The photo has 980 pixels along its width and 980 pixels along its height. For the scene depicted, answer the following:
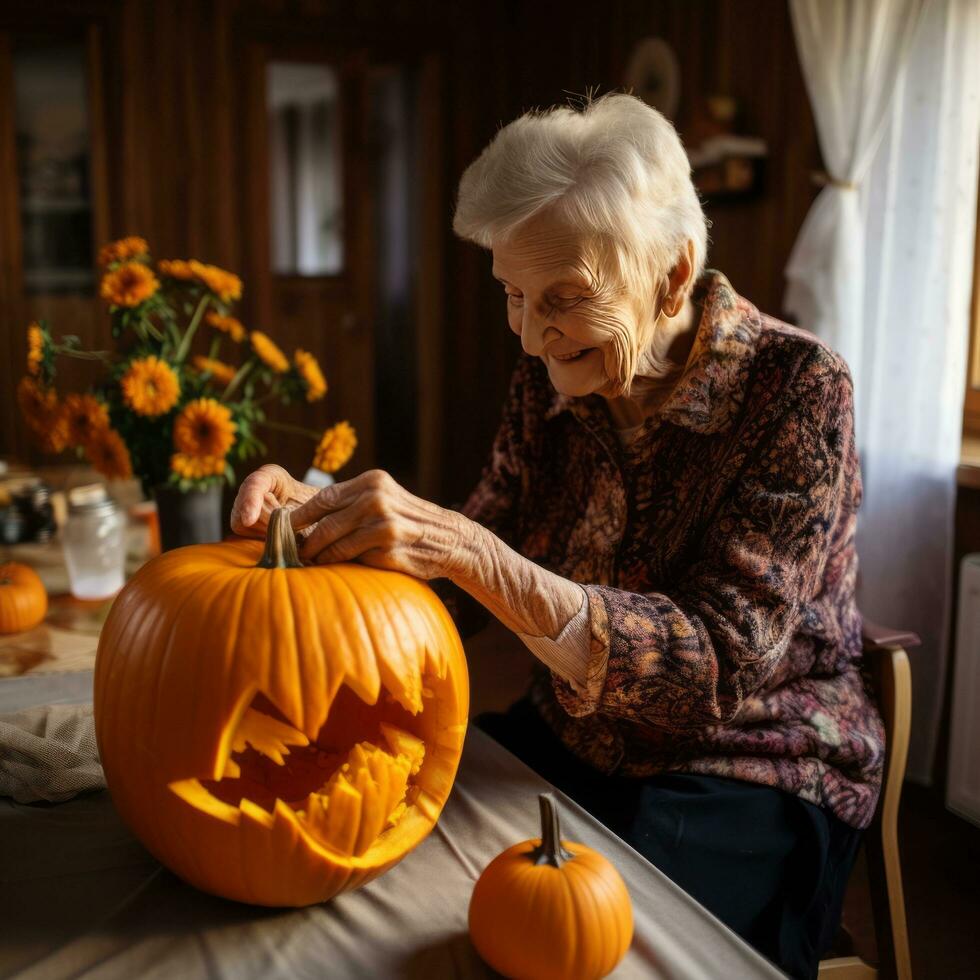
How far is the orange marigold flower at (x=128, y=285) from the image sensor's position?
1494 millimetres

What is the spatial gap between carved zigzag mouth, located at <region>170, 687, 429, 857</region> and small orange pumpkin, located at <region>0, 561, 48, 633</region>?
0.76m

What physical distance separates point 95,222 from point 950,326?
375 centimetres

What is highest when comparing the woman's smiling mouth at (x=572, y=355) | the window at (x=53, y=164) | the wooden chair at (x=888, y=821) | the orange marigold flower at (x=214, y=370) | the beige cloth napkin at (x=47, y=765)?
the window at (x=53, y=164)

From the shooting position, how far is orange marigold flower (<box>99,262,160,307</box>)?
1.49m

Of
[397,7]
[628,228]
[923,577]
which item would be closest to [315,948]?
[628,228]

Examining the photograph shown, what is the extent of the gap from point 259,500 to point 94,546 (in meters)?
0.72

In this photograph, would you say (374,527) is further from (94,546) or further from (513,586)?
(94,546)

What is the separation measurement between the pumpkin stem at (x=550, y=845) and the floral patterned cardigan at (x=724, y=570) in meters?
0.25

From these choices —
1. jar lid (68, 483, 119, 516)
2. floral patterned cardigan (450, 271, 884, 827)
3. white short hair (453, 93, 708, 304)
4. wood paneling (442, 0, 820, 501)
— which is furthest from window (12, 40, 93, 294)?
white short hair (453, 93, 708, 304)

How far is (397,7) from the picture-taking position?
462 centimetres

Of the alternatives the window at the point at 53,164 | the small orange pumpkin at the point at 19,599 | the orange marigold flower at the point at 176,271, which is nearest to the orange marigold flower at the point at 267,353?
the orange marigold flower at the point at 176,271

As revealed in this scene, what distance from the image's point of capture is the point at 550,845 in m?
0.68

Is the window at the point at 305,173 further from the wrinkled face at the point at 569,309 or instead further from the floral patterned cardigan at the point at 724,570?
the wrinkled face at the point at 569,309

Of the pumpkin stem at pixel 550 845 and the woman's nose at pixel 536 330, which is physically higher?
the woman's nose at pixel 536 330
